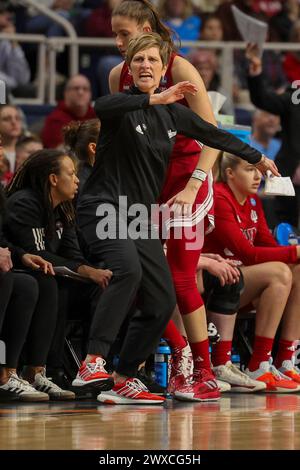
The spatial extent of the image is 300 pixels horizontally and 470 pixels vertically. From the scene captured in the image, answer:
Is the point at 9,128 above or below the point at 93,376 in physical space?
above

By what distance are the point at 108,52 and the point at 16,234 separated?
5528mm

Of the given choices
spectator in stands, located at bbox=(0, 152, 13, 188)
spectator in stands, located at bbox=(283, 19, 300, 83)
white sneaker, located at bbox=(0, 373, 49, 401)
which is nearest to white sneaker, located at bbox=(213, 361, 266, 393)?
white sneaker, located at bbox=(0, 373, 49, 401)

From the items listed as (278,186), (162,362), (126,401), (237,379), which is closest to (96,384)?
(126,401)

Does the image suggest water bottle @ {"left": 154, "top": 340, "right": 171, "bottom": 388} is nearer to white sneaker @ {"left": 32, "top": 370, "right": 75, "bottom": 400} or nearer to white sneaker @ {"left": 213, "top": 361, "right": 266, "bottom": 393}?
white sneaker @ {"left": 213, "top": 361, "right": 266, "bottom": 393}

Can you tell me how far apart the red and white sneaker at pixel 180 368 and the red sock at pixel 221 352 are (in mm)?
596

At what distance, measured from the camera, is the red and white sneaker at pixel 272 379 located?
7102mm

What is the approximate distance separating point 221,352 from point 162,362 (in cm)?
34

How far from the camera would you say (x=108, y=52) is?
1177cm

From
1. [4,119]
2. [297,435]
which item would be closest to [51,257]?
[297,435]

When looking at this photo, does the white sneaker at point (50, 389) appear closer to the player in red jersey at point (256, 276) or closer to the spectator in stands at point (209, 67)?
the player in red jersey at point (256, 276)

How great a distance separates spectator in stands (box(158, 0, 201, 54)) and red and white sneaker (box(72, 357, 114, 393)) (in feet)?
23.9

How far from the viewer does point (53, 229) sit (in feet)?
21.9

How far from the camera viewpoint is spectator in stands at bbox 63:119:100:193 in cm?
698

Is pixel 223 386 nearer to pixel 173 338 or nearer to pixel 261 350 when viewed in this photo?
pixel 261 350
